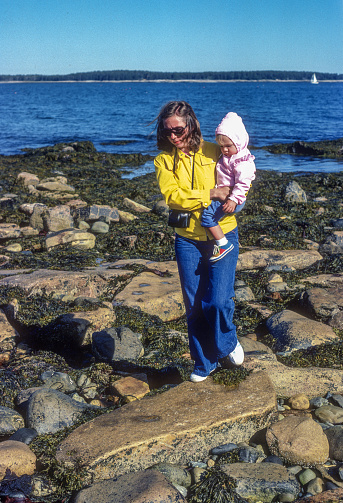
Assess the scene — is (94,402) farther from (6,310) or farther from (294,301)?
(294,301)

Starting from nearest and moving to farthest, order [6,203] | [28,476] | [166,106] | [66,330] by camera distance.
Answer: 1. [28,476]
2. [166,106]
3. [66,330]
4. [6,203]

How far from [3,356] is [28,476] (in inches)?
73.1

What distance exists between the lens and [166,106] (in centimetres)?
335

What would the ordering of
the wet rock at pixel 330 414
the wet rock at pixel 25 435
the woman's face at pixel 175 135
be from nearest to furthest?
the woman's face at pixel 175 135, the wet rock at pixel 25 435, the wet rock at pixel 330 414

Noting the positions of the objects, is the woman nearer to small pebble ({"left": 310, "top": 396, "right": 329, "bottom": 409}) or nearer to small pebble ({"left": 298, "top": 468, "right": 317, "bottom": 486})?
small pebble ({"left": 310, "top": 396, "right": 329, "bottom": 409})

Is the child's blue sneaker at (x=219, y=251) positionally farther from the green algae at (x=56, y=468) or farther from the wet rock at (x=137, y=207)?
the wet rock at (x=137, y=207)

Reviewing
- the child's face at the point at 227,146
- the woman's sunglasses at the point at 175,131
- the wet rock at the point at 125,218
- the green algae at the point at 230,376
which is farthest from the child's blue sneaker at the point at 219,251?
the wet rock at the point at 125,218

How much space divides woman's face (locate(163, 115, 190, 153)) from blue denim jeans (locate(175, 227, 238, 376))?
0.69 m

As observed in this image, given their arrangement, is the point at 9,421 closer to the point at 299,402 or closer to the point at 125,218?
the point at 299,402

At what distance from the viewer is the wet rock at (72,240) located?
797cm

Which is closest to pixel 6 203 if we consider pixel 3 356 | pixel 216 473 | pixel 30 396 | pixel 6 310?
pixel 6 310

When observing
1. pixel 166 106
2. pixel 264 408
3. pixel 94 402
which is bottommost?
pixel 94 402

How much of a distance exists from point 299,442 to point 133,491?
1282mm

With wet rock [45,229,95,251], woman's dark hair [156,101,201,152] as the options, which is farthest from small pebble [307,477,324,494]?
wet rock [45,229,95,251]
